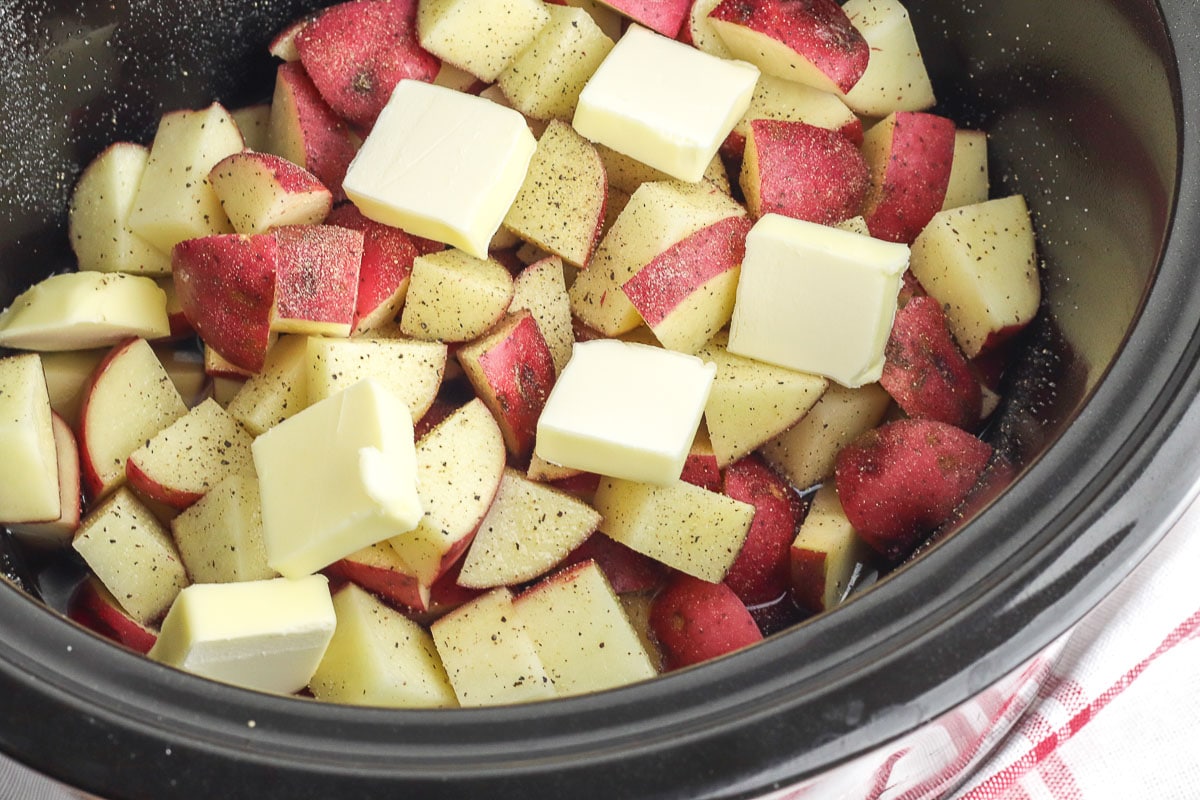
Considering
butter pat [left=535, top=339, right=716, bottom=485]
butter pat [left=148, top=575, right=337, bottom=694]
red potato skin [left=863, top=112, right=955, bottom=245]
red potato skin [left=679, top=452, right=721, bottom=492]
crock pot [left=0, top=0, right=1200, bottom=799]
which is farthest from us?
red potato skin [left=863, top=112, right=955, bottom=245]

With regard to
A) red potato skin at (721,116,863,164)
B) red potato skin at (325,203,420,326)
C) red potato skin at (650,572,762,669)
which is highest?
red potato skin at (721,116,863,164)

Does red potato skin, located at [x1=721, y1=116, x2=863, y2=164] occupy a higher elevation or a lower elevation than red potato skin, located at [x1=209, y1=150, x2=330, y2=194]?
higher

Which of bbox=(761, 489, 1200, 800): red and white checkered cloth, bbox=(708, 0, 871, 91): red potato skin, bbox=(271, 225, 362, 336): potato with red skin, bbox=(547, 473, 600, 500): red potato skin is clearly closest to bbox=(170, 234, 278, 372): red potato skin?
bbox=(271, 225, 362, 336): potato with red skin

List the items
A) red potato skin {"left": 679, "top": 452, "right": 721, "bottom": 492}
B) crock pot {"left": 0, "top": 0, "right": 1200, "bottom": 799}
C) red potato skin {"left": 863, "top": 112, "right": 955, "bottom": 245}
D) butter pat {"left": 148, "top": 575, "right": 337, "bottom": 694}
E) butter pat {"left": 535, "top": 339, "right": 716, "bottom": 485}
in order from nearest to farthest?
crock pot {"left": 0, "top": 0, "right": 1200, "bottom": 799} < butter pat {"left": 148, "top": 575, "right": 337, "bottom": 694} < butter pat {"left": 535, "top": 339, "right": 716, "bottom": 485} < red potato skin {"left": 679, "top": 452, "right": 721, "bottom": 492} < red potato skin {"left": 863, "top": 112, "right": 955, "bottom": 245}

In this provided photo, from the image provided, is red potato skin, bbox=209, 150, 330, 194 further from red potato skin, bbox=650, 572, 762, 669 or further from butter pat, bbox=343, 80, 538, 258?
red potato skin, bbox=650, 572, 762, 669

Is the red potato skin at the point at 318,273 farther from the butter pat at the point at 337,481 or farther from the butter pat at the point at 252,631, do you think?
the butter pat at the point at 252,631

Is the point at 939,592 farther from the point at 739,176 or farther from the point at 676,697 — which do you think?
the point at 739,176
